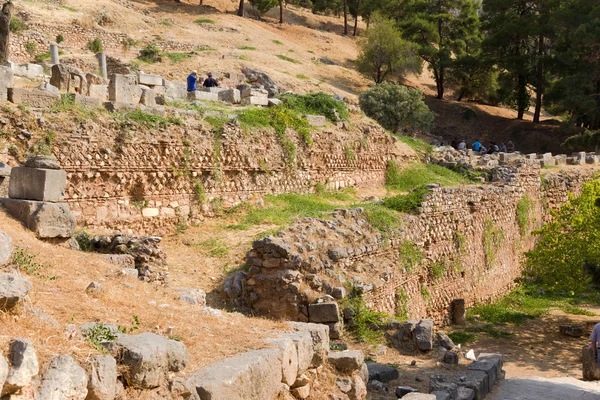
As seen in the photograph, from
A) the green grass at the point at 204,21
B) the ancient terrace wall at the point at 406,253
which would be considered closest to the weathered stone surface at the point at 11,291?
the ancient terrace wall at the point at 406,253

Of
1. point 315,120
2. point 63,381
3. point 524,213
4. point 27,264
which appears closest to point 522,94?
point 524,213

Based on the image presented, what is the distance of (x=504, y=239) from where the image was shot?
1891 cm

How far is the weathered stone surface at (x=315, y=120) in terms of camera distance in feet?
65.1

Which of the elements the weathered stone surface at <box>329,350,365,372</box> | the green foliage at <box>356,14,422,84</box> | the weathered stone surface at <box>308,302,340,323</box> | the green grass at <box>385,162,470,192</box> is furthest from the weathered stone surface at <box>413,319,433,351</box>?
the green foliage at <box>356,14,422,84</box>

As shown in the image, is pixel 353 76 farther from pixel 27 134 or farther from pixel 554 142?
pixel 27 134

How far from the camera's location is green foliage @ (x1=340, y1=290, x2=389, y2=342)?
1049cm

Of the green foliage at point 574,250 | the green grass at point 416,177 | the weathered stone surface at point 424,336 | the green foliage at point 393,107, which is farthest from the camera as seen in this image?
the green foliage at point 393,107

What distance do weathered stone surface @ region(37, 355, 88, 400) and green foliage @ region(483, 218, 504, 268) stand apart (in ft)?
50.0

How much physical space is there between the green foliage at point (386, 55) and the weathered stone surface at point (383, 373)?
1419 inches

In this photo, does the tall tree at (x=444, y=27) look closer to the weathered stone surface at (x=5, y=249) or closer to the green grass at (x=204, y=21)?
the green grass at (x=204, y=21)

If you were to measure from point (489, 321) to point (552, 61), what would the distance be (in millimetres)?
26952

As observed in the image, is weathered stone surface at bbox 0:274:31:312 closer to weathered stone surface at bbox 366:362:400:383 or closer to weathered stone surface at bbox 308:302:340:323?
weathered stone surface at bbox 366:362:400:383

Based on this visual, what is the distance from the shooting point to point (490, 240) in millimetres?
17812

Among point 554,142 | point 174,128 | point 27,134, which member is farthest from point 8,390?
point 554,142
